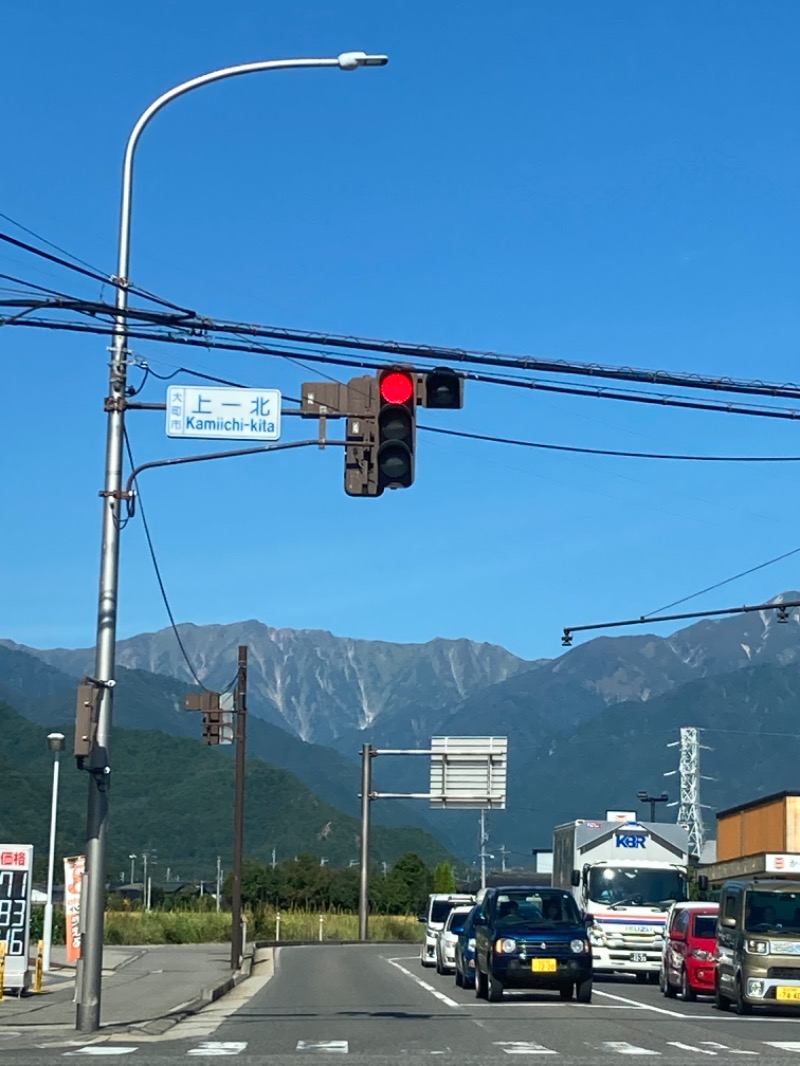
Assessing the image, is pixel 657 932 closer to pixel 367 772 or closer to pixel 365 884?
pixel 367 772

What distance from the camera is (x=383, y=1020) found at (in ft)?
69.6

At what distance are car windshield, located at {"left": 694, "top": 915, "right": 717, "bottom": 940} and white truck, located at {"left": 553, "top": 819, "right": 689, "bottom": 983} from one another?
625 cm

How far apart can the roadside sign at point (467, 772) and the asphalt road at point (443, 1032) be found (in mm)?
20794

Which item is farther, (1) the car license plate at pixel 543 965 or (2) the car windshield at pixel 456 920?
(2) the car windshield at pixel 456 920

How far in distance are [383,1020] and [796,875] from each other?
41.5 ft

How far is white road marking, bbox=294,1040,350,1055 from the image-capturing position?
16.6 meters

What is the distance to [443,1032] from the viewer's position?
18938 millimetres

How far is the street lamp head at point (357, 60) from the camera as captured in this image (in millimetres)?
18094

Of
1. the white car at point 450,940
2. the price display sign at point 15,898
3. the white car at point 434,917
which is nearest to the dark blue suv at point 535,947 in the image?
the price display sign at point 15,898

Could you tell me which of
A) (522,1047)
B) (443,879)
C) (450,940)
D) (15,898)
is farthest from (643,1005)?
(443,879)

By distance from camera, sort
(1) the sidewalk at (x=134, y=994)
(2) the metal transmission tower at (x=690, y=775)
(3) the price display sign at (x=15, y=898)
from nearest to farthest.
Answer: (1) the sidewalk at (x=134, y=994) → (3) the price display sign at (x=15, y=898) → (2) the metal transmission tower at (x=690, y=775)

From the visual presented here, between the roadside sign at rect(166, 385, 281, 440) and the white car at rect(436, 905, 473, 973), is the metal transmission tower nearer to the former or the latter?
the white car at rect(436, 905, 473, 973)

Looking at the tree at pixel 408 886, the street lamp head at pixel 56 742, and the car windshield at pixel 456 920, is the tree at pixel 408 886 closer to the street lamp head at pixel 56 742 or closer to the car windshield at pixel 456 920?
the car windshield at pixel 456 920

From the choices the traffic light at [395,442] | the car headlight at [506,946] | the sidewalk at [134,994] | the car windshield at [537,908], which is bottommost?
the sidewalk at [134,994]
